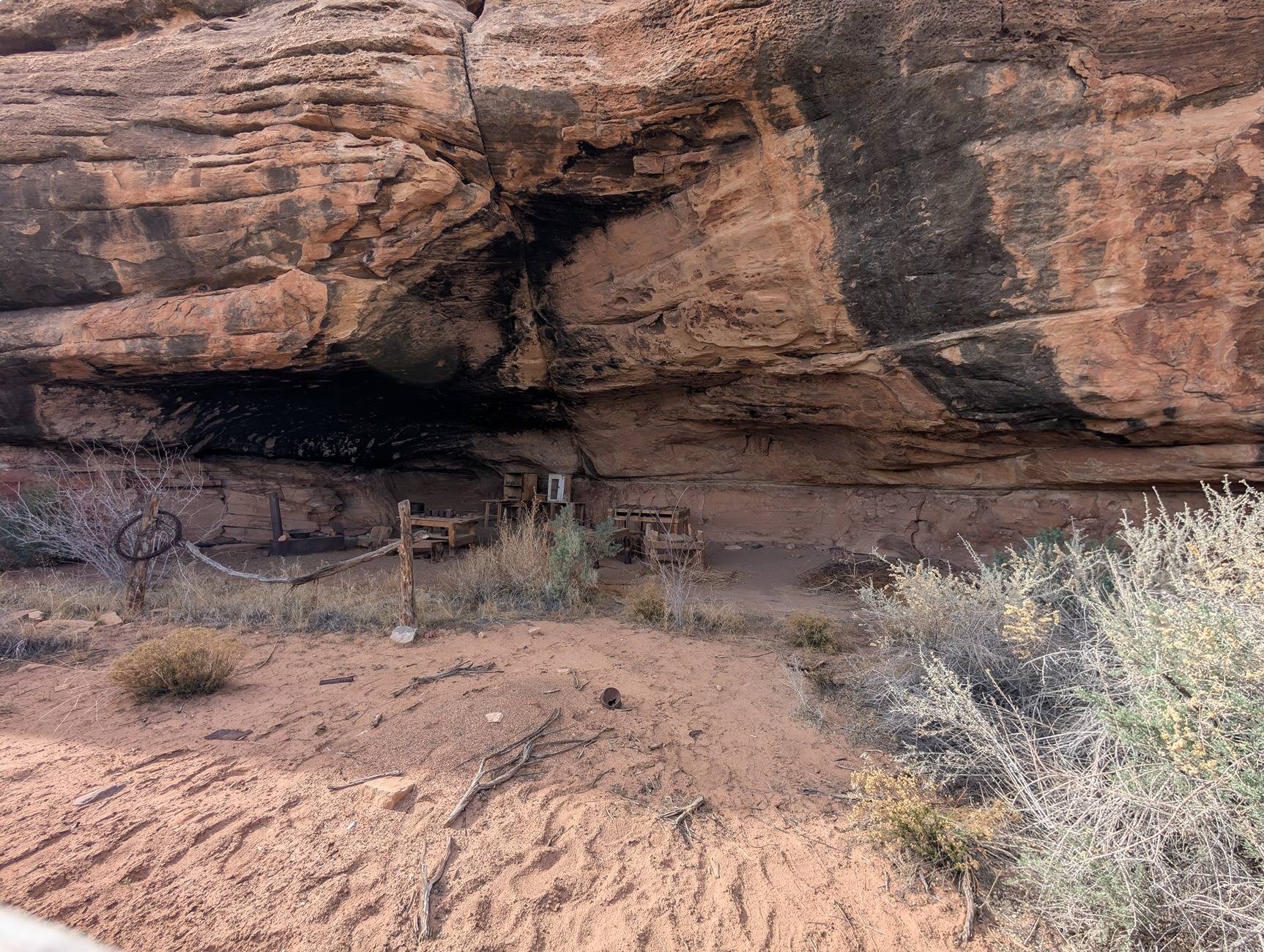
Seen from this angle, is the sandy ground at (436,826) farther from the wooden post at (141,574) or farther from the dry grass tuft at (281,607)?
the wooden post at (141,574)

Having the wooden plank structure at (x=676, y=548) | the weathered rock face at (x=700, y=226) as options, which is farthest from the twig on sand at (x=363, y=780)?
the weathered rock face at (x=700, y=226)

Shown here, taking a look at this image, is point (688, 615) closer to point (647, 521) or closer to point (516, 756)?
point (516, 756)

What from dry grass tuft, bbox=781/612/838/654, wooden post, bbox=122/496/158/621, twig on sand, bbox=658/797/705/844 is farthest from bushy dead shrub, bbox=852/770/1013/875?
wooden post, bbox=122/496/158/621

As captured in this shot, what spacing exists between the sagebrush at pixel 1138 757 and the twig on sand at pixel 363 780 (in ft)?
7.48

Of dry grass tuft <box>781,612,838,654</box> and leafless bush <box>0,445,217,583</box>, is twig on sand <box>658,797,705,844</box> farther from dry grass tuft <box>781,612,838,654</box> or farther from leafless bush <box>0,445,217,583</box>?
leafless bush <box>0,445,217,583</box>

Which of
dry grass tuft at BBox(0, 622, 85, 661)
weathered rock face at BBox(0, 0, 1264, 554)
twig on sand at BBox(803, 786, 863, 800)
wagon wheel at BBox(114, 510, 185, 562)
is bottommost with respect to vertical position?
twig on sand at BBox(803, 786, 863, 800)

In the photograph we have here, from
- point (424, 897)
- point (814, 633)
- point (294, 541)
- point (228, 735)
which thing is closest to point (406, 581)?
point (228, 735)

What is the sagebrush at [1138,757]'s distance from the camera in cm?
163

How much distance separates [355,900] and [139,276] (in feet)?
23.4

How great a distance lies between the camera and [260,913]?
179 centimetres

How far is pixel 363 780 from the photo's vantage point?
250 centimetres

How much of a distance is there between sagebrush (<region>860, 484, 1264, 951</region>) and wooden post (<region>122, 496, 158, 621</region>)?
5.83m

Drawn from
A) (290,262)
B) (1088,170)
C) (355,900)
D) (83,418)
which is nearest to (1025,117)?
(1088,170)

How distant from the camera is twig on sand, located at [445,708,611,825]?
95.4 inches
